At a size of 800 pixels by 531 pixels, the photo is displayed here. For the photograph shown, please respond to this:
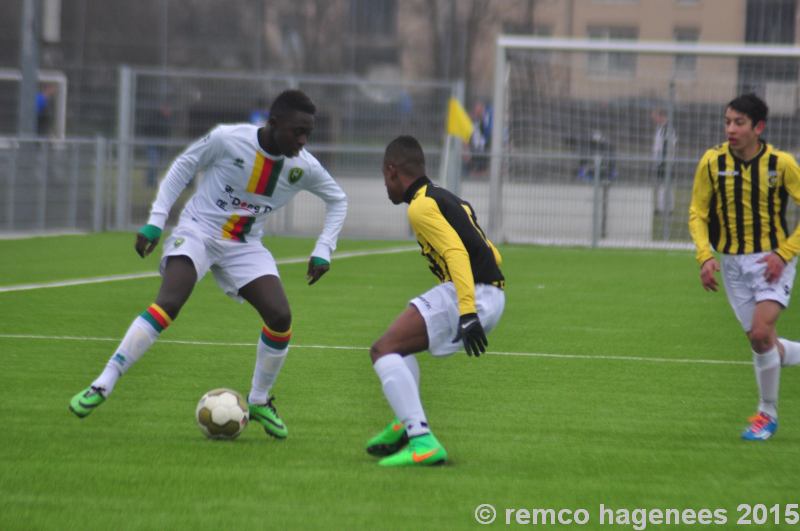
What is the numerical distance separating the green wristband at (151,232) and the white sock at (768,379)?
3233 mm

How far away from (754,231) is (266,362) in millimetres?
2732

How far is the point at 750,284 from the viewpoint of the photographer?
755 cm

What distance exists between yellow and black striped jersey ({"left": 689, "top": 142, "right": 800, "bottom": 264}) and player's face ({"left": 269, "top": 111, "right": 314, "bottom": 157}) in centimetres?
214

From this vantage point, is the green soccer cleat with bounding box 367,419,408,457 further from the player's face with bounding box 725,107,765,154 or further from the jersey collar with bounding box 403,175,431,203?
the player's face with bounding box 725,107,765,154

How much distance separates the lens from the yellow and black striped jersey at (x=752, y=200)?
7520 millimetres

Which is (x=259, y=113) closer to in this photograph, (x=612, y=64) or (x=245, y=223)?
(x=612, y=64)

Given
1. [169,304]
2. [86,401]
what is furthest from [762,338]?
[86,401]

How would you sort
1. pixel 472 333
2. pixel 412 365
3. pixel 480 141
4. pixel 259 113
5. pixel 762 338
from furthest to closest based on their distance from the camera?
pixel 480 141 < pixel 259 113 < pixel 762 338 < pixel 412 365 < pixel 472 333

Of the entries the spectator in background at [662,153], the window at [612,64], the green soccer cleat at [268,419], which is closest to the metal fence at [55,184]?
the window at [612,64]

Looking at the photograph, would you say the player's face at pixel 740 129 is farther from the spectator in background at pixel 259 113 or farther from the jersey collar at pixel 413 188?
the spectator in background at pixel 259 113

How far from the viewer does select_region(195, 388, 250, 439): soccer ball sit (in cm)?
689

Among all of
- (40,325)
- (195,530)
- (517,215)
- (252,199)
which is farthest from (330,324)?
(517,215)

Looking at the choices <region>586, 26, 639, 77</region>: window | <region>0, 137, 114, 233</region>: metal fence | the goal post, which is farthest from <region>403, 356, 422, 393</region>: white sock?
<region>586, 26, 639, 77</region>: window

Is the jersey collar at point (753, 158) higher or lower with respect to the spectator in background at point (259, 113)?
lower
